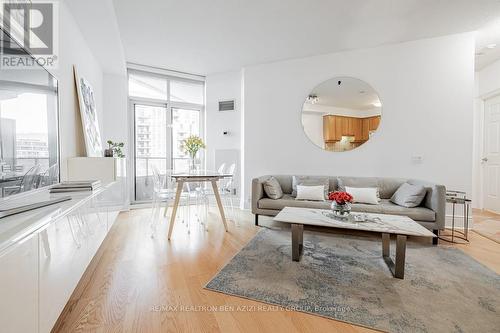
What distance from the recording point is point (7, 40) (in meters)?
1.36

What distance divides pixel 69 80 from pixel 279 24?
2.71m

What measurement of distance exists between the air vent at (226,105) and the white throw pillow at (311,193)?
2.52 m

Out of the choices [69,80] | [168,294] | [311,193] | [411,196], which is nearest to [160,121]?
[69,80]

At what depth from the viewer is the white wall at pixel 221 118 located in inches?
201

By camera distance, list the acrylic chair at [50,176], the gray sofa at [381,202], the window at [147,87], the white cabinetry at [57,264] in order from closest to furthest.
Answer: the white cabinetry at [57,264] < the acrylic chair at [50,176] < the gray sofa at [381,202] < the window at [147,87]

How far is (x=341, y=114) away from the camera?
13.6 feet

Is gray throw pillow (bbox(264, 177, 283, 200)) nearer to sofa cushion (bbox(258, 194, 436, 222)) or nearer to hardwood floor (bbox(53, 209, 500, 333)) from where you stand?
sofa cushion (bbox(258, 194, 436, 222))

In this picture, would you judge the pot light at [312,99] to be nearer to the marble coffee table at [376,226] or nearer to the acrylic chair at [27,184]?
the marble coffee table at [376,226]

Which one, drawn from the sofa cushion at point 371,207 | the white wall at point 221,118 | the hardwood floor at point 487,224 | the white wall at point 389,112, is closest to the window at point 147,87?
the white wall at point 221,118

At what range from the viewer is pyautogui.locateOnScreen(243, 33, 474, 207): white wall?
352 centimetres

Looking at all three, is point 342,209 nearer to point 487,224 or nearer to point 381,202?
point 381,202

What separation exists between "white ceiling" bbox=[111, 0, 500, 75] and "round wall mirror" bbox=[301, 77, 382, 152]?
26.1 inches

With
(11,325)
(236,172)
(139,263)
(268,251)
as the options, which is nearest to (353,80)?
(236,172)

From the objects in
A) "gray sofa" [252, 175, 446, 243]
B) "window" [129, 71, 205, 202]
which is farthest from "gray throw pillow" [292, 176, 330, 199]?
"window" [129, 71, 205, 202]
